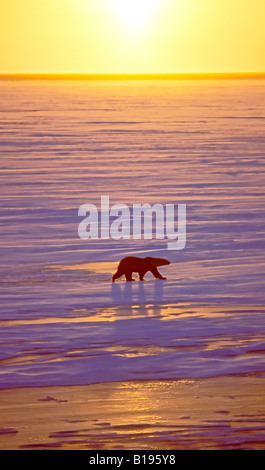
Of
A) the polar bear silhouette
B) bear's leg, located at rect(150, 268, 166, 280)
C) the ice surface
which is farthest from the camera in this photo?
bear's leg, located at rect(150, 268, 166, 280)

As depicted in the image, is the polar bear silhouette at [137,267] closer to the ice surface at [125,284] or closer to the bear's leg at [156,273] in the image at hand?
the bear's leg at [156,273]

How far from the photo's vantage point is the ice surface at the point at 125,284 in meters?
5.68

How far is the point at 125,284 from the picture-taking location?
7.72m

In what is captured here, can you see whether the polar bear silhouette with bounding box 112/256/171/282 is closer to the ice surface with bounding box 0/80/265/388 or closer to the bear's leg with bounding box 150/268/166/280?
the bear's leg with bounding box 150/268/166/280

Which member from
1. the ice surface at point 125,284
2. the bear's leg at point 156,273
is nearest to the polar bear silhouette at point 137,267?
the bear's leg at point 156,273

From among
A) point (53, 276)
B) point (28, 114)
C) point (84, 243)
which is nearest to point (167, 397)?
point (53, 276)

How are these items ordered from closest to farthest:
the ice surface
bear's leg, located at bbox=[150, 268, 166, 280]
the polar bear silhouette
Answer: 1. the ice surface
2. the polar bear silhouette
3. bear's leg, located at bbox=[150, 268, 166, 280]

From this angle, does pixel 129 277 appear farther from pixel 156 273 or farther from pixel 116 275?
pixel 156 273

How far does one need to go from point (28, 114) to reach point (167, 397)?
91.9ft

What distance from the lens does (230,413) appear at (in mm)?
4789

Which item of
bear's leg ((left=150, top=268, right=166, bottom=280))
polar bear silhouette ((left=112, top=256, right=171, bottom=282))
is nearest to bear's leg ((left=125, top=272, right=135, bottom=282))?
polar bear silhouette ((left=112, top=256, right=171, bottom=282))

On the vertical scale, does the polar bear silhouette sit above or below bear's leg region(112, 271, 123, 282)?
above

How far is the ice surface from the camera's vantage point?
5.68 metres
